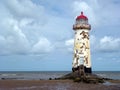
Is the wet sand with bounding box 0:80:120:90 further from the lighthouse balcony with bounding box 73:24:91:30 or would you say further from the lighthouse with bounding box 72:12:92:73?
the lighthouse balcony with bounding box 73:24:91:30

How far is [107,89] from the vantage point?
2502 centimetres

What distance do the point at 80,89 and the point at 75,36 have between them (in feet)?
34.8

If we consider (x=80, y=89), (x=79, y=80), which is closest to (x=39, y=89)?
(x=80, y=89)

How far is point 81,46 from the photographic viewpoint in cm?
3366

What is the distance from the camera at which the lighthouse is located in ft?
110

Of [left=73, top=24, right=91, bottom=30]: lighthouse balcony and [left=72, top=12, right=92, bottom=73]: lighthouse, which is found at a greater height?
[left=73, top=24, right=91, bottom=30]: lighthouse balcony

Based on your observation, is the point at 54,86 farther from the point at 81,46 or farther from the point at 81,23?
the point at 81,23

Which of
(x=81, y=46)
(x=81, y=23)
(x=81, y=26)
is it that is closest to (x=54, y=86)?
(x=81, y=46)

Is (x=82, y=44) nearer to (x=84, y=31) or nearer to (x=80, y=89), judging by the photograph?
(x=84, y=31)

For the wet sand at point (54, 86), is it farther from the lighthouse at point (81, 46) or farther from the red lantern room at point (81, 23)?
the red lantern room at point (81, 23)

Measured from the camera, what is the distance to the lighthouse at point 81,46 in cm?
3366

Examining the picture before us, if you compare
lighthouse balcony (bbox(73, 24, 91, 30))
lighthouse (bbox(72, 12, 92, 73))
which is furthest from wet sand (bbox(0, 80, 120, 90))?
lighthouse balcony (bbox(73, 24, 91, 30))

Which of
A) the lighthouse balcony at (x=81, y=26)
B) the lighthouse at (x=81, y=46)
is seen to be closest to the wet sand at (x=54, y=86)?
the lighthouse at (x=81, y=46)

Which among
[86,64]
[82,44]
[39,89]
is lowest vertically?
[39,89]
